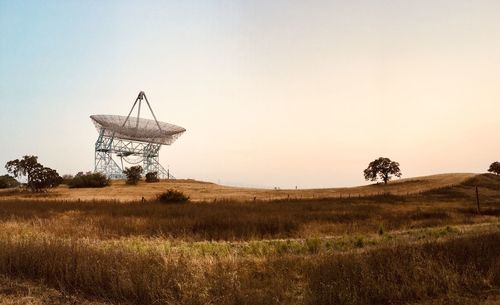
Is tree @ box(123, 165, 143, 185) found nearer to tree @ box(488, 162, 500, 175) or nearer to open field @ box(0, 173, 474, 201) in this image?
open field @ box(0, 173, 474, 201)

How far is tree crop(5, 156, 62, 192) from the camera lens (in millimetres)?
79188

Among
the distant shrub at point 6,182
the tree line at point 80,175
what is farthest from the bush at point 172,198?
the distant shrub at point 6,182

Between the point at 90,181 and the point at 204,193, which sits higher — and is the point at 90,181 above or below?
above

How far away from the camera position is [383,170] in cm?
9900

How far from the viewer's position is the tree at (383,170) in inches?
3875

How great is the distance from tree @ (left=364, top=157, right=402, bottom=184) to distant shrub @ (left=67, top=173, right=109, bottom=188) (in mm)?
60567

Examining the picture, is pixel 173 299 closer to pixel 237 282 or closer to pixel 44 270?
pixel 237 282

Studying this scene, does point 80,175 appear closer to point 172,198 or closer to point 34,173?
point 34,173

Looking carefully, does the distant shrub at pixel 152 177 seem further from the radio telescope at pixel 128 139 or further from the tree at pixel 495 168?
Result: the tree at pixel 495 168

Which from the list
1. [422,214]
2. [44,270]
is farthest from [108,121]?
[44,270]

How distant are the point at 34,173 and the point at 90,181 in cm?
1198

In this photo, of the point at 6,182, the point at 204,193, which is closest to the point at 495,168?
the point at 204,193

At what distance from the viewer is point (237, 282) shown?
9234 mm

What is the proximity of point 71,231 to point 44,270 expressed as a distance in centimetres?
1007
